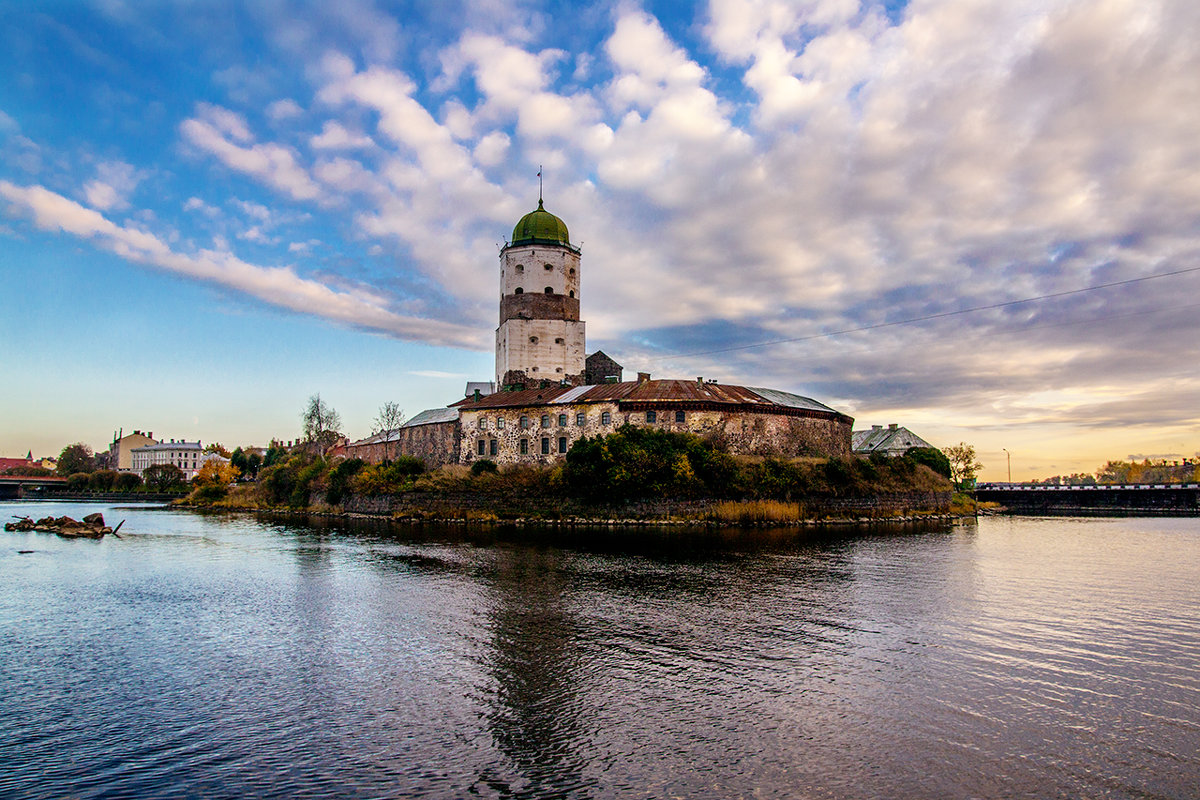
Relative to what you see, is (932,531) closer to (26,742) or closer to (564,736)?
(564,736)

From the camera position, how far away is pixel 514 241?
64.2 m

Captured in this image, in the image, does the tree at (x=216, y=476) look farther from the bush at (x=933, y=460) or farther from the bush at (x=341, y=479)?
the bush at (x=933, y=460)

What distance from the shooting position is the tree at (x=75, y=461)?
12088 cm

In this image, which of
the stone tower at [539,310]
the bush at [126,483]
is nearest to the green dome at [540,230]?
the stone tower at [539,310]

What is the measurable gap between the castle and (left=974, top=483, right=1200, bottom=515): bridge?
24384 mm

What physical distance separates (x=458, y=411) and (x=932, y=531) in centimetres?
3666

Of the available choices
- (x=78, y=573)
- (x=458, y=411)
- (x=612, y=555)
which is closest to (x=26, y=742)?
(x=78, y=573)

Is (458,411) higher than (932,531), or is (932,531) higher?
(458,411)

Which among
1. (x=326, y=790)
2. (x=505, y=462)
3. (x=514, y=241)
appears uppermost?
(x=514, y=241)

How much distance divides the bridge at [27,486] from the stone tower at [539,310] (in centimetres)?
8195

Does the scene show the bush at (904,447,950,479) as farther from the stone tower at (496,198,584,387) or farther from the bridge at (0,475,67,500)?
the bridge at (0,475,67,500)

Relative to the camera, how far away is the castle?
1908 inches

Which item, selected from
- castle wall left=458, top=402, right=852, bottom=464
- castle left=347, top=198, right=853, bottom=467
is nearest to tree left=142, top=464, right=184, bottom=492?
castle left=347, top=198, right=853, bottom=467

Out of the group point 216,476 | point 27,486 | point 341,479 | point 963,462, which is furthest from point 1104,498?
point 27,486
